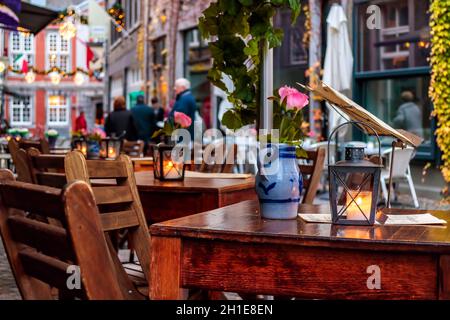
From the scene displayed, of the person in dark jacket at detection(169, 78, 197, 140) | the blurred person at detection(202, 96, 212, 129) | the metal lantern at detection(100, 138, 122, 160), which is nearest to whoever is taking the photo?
the metal lantern at detection(100, 138, 122, 160)

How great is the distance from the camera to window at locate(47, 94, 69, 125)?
4894 cm

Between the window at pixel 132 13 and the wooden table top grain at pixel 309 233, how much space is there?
68.3 feet

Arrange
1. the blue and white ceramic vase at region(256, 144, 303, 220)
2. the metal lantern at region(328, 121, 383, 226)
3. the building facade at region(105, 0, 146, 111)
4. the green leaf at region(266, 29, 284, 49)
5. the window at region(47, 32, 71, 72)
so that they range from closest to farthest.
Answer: the metal lantern at region(328, 121, 383, 226)
the blue and white ceramic vase at region(256, 144, 303, 220)
the green leaf at region(266, 29, 284, 49)
the building facade at region(105, 0, 146, 111)
the window at region(47, 32, 71, 72)

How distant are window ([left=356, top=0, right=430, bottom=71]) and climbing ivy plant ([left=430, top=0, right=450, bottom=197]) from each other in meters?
0.60

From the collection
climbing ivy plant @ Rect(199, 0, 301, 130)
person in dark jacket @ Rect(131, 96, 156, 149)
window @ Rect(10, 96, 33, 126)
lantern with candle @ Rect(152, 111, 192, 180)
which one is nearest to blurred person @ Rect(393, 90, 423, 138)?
person in dark jacket @ Rect(131, 96, 156, 149)

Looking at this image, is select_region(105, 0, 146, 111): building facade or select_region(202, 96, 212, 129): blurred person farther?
select_region(105, 0, 146, 111): building facade

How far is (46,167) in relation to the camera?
141 inches

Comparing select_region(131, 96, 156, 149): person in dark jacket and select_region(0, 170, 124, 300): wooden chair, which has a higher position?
select_region(131, 96, 156, 149): person in dark jacket

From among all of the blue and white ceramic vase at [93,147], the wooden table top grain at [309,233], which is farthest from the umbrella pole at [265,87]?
the blue and white ceramic vase at [93,147]

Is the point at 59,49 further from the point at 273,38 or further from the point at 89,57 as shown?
the point at 273,38

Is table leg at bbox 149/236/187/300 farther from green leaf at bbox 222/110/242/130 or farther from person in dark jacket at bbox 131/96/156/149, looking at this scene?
person in dark jacket at bbox 131/96/156/149

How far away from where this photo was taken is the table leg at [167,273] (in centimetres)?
200
